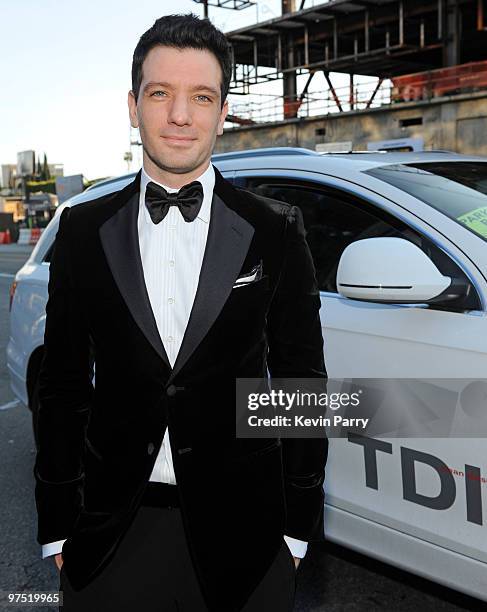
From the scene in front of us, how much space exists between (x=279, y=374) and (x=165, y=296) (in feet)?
1.18

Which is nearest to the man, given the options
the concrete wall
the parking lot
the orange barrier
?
the parking lot

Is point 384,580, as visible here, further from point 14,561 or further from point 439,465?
point 14,561

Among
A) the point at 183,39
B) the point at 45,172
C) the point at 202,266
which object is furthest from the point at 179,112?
the point at 45,172

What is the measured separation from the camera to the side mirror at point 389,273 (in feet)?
7.36


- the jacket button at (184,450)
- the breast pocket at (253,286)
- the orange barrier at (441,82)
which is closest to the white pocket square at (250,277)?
the breast pocket at (253,286)

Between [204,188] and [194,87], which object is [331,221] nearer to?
[204,188]

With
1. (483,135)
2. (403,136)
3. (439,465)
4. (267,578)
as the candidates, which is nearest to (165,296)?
(267,578)

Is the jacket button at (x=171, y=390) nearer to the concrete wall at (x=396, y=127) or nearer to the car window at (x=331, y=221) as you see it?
the car window at (x=331, y=221)

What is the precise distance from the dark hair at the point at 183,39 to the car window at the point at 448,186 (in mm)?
1203

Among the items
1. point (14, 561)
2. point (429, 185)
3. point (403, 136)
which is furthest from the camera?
point (403, 136)

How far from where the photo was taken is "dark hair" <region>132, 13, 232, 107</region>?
Result: 5.34 ft

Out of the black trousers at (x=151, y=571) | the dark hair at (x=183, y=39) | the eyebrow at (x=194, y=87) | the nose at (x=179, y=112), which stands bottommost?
the black trousers at (x=151, y=571)

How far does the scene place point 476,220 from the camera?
8.51 feet

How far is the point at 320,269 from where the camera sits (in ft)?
9.95
